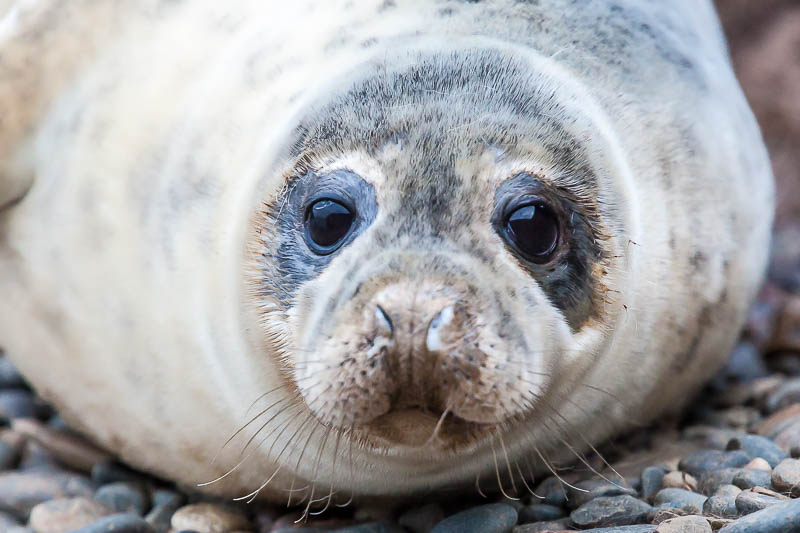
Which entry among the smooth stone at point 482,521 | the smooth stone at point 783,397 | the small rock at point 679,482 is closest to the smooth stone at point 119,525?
the smooth stone at point 482,521

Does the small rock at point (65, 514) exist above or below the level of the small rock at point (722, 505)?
above

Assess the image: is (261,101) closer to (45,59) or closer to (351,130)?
(351,130)

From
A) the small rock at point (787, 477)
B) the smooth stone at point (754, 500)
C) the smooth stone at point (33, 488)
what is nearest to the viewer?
the smooth stone at point (754, 500)

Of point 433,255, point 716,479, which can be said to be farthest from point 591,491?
point 433,255

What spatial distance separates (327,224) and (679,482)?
3.63 feet

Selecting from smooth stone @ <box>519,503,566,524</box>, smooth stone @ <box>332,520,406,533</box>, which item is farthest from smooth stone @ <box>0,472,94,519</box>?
smooth stone @ <box>519,503,566,524</box>

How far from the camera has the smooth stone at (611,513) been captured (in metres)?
2.20

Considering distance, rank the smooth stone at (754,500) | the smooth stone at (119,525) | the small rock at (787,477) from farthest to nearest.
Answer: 1. the smooth stone at (119,525)
2. the small rock at (787,477)
3. the smooth stone at (754,500)

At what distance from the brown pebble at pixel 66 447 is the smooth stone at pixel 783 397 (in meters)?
2.01

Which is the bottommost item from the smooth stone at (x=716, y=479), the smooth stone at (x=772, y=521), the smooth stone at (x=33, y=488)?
the smooth stone at (x=772, y=521)

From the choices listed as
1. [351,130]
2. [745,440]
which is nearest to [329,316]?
[351,130]

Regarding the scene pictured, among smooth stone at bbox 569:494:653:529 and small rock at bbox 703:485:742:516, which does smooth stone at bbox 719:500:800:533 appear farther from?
smooth stone at bbox 569:494:653:529

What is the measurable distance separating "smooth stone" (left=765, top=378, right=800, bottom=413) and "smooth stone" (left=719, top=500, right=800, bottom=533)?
1.14 metres

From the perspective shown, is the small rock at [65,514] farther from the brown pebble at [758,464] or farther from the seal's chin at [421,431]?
the brown pebble at [758,464]
